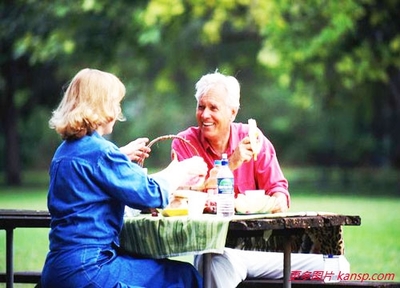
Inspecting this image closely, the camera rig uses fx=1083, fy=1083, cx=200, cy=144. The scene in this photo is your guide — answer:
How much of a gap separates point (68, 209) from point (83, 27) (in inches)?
945

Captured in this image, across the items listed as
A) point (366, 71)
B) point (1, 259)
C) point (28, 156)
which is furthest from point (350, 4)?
point (28, 156)

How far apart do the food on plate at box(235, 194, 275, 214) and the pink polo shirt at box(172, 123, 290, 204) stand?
16.2 inches

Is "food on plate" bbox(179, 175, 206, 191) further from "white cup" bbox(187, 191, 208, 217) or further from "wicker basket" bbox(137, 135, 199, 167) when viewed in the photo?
"white cup" bbox(187, 191, 208, 217)

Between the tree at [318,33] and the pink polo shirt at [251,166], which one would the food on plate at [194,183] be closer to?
the pink polo shirt at [251,166]

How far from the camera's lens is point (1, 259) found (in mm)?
10164

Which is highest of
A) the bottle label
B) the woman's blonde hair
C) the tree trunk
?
the tree trunk

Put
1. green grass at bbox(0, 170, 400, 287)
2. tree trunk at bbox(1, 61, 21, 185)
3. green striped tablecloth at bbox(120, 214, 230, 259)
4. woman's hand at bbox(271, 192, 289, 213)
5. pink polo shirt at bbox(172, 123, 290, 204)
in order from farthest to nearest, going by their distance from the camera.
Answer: tree trunk at bbox(1, 61, 21, 185) → green grass at bbox(0, 170, 400, 287) → pink polo shirt at bbox(172, 123, 290, 204) → woman's hand at bbox(271, 192, 289, 213) → green striped tablecloth at bbox(120, 214, 230, 259)

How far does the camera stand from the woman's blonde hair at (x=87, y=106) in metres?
4.94

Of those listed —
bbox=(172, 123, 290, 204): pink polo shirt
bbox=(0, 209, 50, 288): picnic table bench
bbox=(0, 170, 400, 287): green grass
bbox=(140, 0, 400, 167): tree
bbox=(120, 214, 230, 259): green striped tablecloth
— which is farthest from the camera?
bbox=(140, 0, 400, 167): tree

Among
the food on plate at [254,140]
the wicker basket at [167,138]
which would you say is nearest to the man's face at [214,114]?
the wicker basket at [167,138]

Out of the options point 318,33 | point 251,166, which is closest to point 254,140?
point 251,166

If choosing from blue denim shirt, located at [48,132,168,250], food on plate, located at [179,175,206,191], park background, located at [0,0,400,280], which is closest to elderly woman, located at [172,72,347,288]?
food on plate, located at [179,175,206,191]

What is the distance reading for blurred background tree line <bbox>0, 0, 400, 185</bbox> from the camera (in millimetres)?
24484

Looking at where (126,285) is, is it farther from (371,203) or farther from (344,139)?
(344,139)
